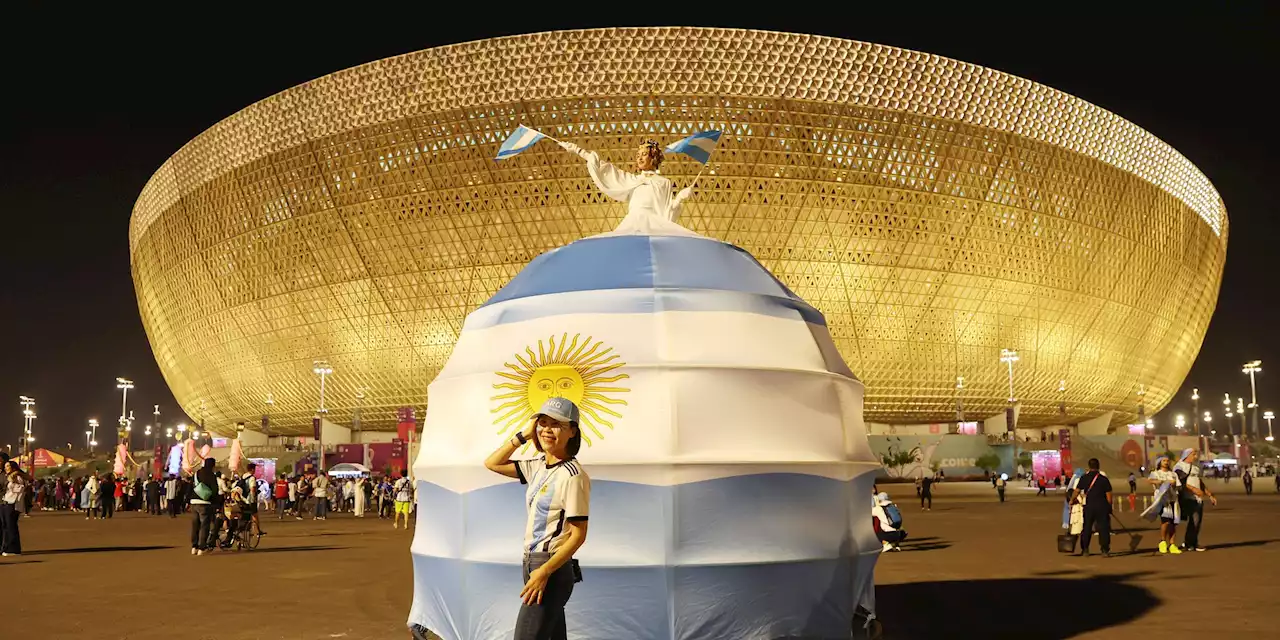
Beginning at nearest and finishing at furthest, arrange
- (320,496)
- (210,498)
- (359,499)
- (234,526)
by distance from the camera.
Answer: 1. (210,498)
2. (234,526)
3. (320,496)
4. (359,499)

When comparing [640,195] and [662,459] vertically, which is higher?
[640,195]

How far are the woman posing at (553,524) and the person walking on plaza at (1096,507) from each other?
12.3 m

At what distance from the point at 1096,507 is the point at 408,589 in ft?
31.6

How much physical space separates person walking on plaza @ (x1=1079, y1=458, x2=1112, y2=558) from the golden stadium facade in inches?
1313

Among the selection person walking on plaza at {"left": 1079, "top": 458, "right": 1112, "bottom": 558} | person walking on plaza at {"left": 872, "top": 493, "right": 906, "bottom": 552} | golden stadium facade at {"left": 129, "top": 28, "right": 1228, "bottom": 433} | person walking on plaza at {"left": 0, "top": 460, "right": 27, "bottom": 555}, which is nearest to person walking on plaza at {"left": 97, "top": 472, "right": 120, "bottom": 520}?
person walking on plaza at {"left": 0, "top": 460, "right": 27, "bottom": 555}

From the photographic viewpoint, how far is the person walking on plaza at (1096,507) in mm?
15102

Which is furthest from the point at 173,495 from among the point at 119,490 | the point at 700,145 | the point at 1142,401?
the point at 1142,401

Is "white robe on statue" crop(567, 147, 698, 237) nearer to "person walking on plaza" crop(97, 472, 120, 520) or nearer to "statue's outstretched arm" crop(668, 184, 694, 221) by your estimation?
"statue's outstretched arm" crop(668, 184, 694, 221)

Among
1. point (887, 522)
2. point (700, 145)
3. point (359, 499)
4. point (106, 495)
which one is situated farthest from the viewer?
point (359, 499)

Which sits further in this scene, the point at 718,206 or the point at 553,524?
the point at 718,206

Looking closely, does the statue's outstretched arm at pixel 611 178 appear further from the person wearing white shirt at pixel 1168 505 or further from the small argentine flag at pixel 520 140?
the person wearing white shirt at pixel 1168 505

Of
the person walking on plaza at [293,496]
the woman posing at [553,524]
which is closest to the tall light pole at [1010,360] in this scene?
the person walking on plaza at [293,496]

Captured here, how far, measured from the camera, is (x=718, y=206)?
50844 mm

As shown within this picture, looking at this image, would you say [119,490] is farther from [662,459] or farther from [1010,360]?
[1010,360]
